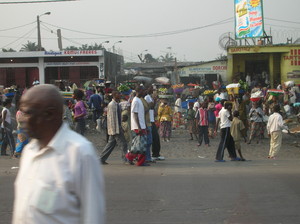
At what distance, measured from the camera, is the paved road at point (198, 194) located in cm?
670

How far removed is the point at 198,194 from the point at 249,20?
26.1 metres

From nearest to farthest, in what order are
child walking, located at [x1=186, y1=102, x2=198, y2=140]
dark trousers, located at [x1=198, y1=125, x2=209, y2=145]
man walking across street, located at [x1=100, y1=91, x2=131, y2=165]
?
man walking across street, located at [x1=100, y1=91, x2=131, y2=165]
dark trousers, located at [x1=198, y1=125, x2=209, y2=145]
child walking, located at [x1=186, y1=102, x2=198, y2=140]

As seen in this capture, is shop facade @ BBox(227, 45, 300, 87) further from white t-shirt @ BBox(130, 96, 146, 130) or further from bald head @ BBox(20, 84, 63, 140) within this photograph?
bald head @ BBox(20, 84, 63, 140)

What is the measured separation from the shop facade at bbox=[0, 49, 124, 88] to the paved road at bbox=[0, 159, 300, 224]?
2420 cm

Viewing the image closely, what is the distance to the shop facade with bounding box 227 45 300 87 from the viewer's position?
29953 millimetres

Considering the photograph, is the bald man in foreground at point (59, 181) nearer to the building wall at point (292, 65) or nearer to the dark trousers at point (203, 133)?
the dark trousers at point (203, 133)

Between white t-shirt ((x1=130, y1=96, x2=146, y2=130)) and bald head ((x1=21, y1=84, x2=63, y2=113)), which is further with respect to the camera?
white t-shirt ((x1=130, y1=96, x2=146, y2=130))

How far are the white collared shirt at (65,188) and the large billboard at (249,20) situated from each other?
30.1 metres

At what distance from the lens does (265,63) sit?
3164cm

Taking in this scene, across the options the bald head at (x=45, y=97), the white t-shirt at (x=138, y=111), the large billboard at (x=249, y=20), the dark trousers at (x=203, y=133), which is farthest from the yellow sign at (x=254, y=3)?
the bald head at (x=45, y=97)

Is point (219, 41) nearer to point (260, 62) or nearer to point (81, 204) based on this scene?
point (260, 62)

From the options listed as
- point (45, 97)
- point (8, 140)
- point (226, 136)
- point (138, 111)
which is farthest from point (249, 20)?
point (45, 97)

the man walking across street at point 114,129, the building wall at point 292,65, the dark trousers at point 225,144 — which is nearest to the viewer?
the man walking across street at point 114,129

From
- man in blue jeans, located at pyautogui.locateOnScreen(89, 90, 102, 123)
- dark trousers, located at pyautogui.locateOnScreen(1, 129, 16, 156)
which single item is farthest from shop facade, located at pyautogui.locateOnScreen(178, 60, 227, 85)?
dark trousers, located at pyautogui.locateOnScreen(1, 129, 16, 156)
